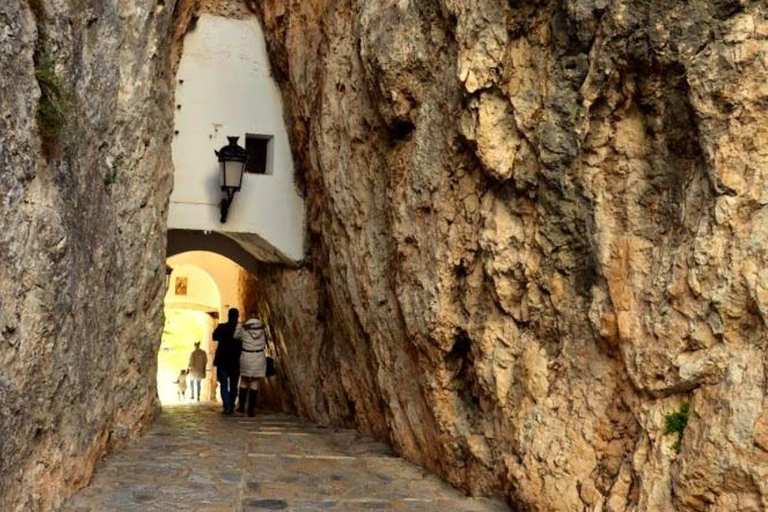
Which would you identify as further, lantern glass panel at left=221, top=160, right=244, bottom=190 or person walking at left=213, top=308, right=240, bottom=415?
person walking at left=213, top=308, right=240, bottom=415

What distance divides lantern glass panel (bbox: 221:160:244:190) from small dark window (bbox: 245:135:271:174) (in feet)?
3.62

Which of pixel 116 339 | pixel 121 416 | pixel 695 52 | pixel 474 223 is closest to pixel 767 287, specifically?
pixel 695 52

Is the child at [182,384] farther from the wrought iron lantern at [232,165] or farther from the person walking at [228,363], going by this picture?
the wrought iron lantern at [232,165]

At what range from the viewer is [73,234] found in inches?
225

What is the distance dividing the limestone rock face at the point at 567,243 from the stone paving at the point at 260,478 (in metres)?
0.35

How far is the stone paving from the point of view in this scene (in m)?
6.04

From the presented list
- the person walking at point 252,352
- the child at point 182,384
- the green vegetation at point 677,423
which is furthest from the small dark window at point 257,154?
the child at point 182,384

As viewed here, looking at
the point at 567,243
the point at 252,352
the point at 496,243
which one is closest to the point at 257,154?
the point at 252,352

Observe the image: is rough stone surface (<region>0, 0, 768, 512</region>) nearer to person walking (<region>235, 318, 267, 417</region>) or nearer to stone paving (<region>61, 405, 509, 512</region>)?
stone paving (<region>61, 405, 509, 512</region>)

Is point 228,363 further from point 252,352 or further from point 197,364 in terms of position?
point 197,364

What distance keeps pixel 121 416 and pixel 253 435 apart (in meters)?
1.77

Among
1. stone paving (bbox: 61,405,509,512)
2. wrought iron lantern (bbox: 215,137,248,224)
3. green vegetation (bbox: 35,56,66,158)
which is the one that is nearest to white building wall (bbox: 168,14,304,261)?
wrought iron lantern (bbox: 215,137,248,224)

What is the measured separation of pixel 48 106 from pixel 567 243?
3.44m

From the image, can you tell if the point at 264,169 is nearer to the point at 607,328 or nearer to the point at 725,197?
the point at 607,328
